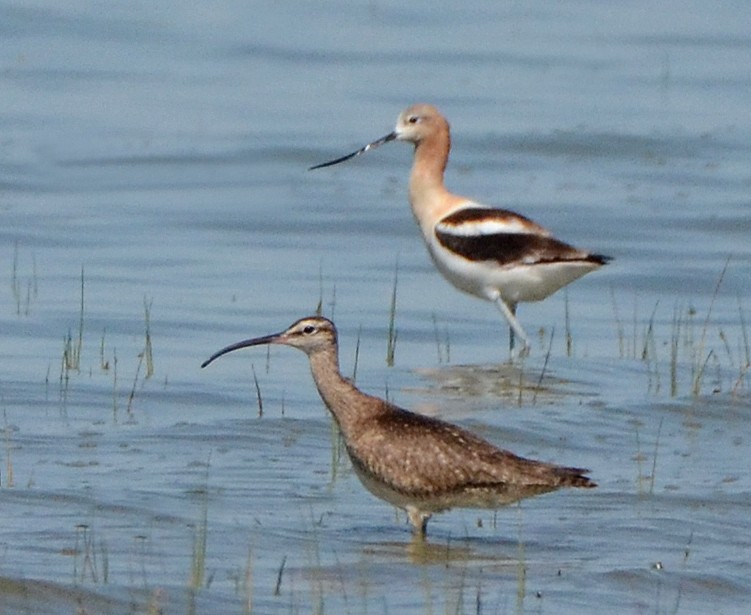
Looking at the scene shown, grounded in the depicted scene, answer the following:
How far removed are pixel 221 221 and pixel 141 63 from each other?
7.45m

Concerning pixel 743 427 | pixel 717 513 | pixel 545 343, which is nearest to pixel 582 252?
pixel 545 343

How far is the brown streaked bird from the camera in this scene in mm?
7648

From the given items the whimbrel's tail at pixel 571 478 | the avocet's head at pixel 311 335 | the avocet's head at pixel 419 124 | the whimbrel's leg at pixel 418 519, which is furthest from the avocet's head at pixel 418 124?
the whimbrel's tail at pixel 571 478

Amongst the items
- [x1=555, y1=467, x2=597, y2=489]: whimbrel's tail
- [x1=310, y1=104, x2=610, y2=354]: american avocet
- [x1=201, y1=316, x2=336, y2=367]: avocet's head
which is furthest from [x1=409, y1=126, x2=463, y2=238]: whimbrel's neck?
[x1=555, y1=467, x2=597, y2=489]: whimbrel's tail

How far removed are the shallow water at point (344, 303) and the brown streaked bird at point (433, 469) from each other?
178 mm

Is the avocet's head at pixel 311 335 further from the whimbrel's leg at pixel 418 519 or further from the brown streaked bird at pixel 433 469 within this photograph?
the whimbrel's leg at pixel 418 519

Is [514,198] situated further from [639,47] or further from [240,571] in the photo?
[240,571]

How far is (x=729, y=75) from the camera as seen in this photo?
23.4m

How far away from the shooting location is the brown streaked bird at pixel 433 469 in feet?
25.1

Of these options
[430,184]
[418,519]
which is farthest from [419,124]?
[418,519]

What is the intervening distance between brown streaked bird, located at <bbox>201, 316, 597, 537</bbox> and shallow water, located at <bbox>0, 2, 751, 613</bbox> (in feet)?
0.58

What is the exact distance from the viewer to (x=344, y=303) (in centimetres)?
1291

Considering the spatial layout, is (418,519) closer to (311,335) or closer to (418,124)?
(311,335)

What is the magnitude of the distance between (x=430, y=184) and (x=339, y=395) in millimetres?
5455
